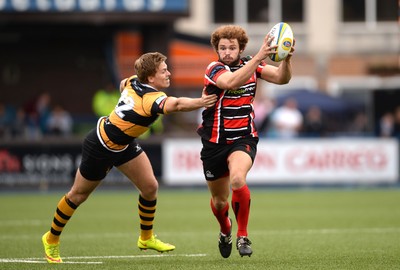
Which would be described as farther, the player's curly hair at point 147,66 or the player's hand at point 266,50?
the player's curly hair at point 147,66

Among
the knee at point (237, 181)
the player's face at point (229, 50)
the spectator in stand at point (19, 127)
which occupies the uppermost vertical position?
the player's face at point (229, 50)

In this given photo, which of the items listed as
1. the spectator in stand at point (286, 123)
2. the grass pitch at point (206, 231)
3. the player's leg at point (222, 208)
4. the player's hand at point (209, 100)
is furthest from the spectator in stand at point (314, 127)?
the player's hand at point (209, 100)

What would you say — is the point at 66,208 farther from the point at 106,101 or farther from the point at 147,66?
the point at 106,101

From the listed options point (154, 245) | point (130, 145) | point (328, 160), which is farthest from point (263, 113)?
point (130, 145)

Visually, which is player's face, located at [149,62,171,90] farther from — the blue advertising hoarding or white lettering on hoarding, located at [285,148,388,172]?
the blue advertising hoarding

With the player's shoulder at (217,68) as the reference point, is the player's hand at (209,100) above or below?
below

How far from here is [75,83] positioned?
28.2m

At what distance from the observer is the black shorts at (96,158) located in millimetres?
9953

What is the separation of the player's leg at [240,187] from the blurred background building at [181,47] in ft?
45.4

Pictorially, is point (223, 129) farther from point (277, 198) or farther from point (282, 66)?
point (277, 198)

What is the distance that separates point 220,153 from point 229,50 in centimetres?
103

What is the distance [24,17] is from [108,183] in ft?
14.2

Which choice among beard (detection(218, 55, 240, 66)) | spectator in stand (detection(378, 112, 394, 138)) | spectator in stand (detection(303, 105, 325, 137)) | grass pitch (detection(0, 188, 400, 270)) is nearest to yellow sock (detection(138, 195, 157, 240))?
grass pitch (detection(0, 188, 400, 270))

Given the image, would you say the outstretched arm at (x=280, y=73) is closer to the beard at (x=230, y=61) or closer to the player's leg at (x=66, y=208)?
the beard at (x=230, y=61)
